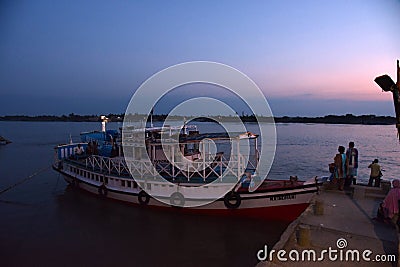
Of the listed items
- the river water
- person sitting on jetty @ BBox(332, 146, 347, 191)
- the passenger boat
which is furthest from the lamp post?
the river water

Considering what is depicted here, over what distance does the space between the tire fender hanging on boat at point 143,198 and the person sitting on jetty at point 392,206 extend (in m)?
10.2

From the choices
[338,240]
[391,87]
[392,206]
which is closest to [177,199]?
[338,240]

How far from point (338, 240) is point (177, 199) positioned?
839 centimetres

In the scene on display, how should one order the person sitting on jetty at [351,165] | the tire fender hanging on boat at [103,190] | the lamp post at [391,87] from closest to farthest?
the lamp post at [391,87] → the person sitting on jetty at [351,165] → the tire fender hanging on boat at [103,190]

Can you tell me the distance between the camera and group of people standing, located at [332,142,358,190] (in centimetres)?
1044

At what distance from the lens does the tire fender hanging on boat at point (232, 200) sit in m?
13.2

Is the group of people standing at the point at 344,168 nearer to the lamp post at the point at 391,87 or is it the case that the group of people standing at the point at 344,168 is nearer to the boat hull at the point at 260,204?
the boat hull at the point at 260,204

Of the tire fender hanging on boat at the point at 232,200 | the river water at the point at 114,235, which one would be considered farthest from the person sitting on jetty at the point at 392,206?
the tire fender hanging on boat at the point at 232,200

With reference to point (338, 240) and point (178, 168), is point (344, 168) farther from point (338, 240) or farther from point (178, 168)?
point (178, 168)

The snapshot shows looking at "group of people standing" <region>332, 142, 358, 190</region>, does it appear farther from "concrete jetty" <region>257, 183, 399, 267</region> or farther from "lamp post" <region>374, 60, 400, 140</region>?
"lamp post" <region>374, 60, 400, 140</region>

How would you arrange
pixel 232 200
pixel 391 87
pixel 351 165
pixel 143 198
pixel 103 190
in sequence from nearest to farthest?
1. pixel 391 87
2. pixel 351 165
3. pixel 232 200
4. pixel 143 198
5. pixel 103 190

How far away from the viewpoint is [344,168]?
10.4 meters

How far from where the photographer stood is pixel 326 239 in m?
6.61

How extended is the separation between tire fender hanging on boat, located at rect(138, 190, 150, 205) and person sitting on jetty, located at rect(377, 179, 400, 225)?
10.2 meters
